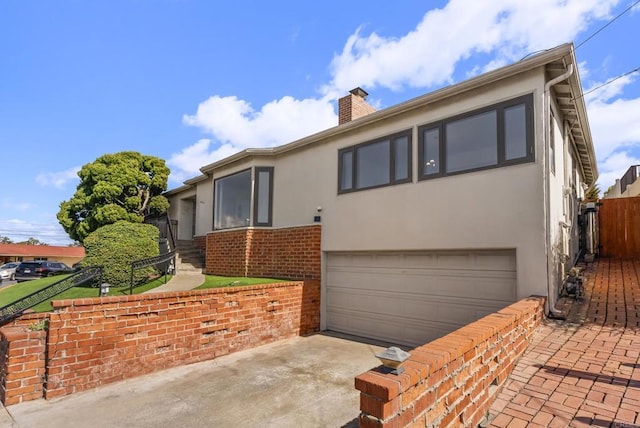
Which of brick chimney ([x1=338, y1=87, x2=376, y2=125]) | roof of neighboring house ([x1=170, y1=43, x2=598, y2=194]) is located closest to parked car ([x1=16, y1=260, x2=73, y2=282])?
roof of neighboring house ([x1=170, y1=43, x2=598, y2=194])

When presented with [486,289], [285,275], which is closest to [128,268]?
[285,275]

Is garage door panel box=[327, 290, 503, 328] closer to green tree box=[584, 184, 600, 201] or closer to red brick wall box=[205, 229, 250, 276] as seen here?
red brick wall box=[205, 229, 250, 276]

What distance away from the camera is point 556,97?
21.9 ft

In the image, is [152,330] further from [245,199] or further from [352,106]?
[352,106]

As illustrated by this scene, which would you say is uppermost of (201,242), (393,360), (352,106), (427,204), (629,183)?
(352,106)

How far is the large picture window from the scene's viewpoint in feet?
33.9

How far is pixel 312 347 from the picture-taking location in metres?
7.21

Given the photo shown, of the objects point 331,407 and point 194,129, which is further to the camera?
point 194,129

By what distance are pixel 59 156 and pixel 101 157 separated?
14.4 ft

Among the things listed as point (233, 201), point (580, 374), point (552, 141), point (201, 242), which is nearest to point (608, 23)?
point (552, 141)

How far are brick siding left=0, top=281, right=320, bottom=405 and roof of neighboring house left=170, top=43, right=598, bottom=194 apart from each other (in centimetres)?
424

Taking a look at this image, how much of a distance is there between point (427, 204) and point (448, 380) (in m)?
4.80

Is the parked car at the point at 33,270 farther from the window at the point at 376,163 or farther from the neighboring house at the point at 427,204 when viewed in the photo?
the window at the point at 376,163

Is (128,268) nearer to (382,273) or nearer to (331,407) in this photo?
(382,273)
